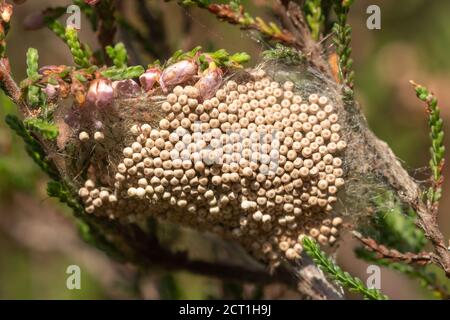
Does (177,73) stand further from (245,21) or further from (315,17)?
(315,17)

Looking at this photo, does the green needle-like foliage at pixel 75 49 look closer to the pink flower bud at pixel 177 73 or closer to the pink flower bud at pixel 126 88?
the pink flower bud at pixel 126 88

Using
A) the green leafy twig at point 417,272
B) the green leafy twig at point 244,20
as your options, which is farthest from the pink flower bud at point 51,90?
the green leafy twig at point 417,272

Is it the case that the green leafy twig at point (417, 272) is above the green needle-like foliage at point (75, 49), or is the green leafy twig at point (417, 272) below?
below

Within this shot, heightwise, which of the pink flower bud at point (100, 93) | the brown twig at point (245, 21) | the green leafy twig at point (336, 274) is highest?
the brown twig at point (245, 21)

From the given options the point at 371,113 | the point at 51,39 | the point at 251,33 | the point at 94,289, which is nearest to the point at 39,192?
the point at 94,289

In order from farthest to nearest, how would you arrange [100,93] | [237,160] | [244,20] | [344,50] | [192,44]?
[192,44], [244,20], [344,50], [237,160], [100,93]

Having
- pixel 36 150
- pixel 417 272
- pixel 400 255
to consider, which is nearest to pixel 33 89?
pixel 36 150
